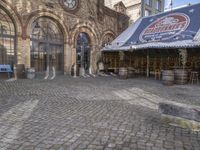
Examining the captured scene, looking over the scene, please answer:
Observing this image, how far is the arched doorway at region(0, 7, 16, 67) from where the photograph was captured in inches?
460

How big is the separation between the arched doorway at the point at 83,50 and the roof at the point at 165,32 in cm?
151

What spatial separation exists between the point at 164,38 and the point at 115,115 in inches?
378

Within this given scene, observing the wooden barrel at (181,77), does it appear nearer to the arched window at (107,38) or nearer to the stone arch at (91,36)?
the stone arch at (91,36)

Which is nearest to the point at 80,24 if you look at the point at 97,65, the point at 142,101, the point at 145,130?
the point at 97,65

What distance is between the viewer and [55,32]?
574 inches

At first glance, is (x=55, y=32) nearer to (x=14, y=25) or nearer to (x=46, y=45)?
(x=46, y=45)

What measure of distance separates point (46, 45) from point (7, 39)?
2.67 meters

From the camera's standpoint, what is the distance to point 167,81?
1087cm

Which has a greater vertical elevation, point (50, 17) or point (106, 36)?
point (50, 17)

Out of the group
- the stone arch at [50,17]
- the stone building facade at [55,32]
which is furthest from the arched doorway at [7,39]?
the stone arch at [50,17]

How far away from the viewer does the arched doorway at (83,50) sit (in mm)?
16283

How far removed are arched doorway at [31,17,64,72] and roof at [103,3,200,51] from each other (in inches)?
144

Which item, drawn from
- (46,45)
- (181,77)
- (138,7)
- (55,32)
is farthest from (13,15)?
(138,7)

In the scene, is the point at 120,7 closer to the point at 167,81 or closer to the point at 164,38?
the point at 164,38
